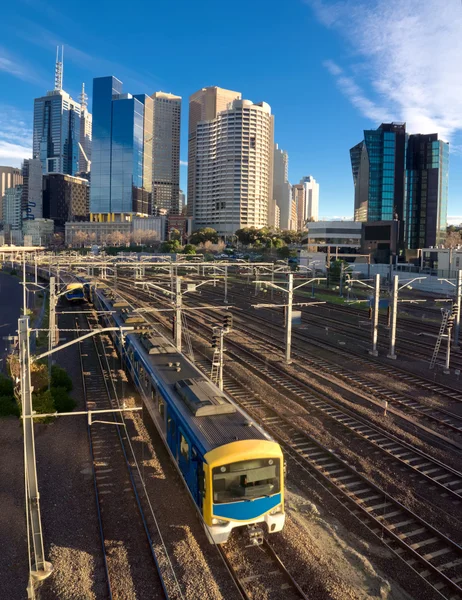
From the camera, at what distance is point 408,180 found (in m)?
132

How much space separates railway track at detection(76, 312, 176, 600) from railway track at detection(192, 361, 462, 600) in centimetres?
520

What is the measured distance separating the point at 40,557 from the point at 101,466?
4.92 meters

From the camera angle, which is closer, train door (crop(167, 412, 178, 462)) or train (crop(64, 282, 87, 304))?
train door (crop(167, 412, 178, 462))

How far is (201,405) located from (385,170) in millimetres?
132770

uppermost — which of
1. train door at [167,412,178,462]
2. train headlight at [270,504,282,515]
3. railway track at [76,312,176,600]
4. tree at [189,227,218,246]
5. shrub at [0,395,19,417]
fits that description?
tree at [189,227,218,246]

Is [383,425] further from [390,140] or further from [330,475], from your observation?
[390,140]

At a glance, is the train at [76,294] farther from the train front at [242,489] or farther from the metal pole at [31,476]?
the train front at [242,489]

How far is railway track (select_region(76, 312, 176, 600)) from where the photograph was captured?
9.63 m

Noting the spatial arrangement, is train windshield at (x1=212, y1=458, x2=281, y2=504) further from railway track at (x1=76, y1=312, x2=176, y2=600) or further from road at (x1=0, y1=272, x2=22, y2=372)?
road at (x1=0, y1=272, x2=22, y2=372)

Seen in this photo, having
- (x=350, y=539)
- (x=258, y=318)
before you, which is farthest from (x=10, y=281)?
(x=350, y=539)

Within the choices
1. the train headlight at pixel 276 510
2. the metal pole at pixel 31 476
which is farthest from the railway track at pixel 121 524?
the train headlight at pixel 276 510

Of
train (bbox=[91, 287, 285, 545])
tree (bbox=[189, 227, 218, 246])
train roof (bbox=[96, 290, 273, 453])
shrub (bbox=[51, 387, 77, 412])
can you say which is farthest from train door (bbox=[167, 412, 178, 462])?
tree (bbox=[189, 227, 218, 246])

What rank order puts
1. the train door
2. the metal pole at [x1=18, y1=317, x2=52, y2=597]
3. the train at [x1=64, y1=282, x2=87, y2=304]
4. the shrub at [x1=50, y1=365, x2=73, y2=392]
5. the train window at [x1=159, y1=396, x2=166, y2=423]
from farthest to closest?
the train at [x1=64, y1=282, x2=87, y2=304] → the shrub at [x1=50, y1=365, x2=73, y2=392] → the train window at [x1=159, y1=396, x2=166, y2=423] → the train door → the metal pole at [x1=18, y1=317, x2=52, y2=597]

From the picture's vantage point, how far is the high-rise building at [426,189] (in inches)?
5098
